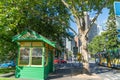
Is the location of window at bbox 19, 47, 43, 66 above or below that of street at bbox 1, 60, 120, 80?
above

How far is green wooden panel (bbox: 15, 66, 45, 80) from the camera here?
779 inches

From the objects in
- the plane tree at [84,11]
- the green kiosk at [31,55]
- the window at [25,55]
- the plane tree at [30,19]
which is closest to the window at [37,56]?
the green kiosk at [31,55]

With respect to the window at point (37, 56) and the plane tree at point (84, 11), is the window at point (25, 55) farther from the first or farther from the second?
the plane tree at point (84, 11)

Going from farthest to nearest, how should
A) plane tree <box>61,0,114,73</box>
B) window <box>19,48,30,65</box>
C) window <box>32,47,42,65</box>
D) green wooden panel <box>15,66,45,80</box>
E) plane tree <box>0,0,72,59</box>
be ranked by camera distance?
plane tree <box>61,0,114,73</box> → plane tree <box>0,0,72,59</box> → window <box>19,48,30,65</box> → window <box>32,47,42,65</box> → green wooden panel <box>15,66,45,80</box>

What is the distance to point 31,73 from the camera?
2006cm

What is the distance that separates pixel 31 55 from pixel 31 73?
1504 millimetres

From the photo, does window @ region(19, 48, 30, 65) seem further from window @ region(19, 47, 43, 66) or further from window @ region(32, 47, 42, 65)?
window @ region(32, 47, 42, 65)

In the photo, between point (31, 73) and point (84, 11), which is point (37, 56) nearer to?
point (31, 73)

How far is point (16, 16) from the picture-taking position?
840 inches

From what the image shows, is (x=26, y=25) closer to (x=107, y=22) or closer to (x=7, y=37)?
(x=7, y=37)

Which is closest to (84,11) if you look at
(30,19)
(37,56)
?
(30,19)

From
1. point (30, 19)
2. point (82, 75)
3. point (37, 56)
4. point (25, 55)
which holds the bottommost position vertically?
point (82, 75)

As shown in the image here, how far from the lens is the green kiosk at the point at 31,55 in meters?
19.9

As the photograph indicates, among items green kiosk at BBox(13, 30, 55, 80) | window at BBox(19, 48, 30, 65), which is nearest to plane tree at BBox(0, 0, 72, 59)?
green kiosk at BBox(13, 30, 55, 80)
